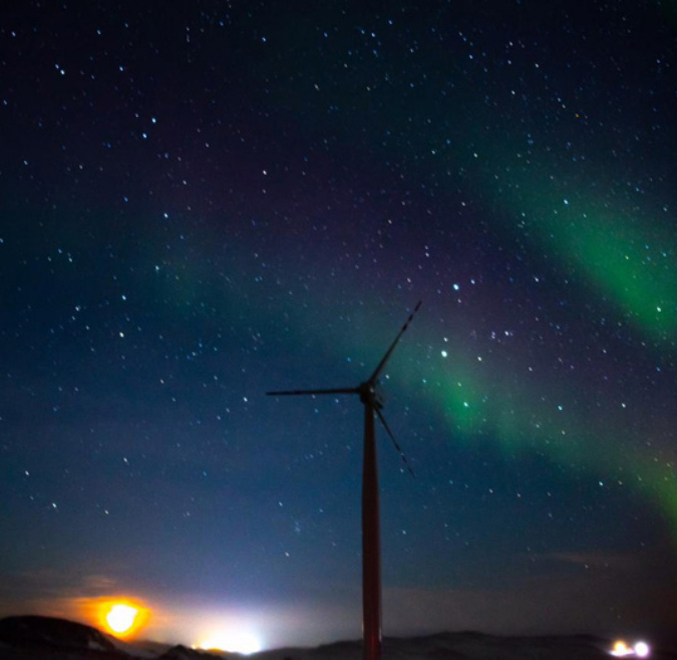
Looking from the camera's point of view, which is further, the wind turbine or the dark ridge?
the dark ridge

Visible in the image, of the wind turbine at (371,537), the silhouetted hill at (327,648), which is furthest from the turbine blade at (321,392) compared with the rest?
the silhouetted hill at (327,648)

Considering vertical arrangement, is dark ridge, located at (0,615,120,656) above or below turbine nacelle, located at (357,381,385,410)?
below

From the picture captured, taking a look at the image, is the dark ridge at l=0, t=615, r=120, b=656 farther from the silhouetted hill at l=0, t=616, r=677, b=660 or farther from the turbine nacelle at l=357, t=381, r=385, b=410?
the turbine nacelle at l=357, t=381, r=385, b=410

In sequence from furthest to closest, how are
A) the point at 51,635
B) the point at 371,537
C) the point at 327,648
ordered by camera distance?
1. the point at 327,648
2. the point at 51,635
3. the point at 371,537

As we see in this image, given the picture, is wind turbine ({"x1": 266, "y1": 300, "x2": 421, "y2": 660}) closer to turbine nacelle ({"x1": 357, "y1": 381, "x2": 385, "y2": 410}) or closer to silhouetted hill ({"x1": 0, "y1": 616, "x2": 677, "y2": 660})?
turbine nacelle ({"x1": 357, "y1": 381, "x2": 385, "y2": 410})

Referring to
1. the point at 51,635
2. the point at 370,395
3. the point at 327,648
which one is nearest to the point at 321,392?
the point at 370,395

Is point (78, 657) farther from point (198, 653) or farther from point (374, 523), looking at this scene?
point (374, 523)

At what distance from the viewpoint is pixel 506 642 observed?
398 feet

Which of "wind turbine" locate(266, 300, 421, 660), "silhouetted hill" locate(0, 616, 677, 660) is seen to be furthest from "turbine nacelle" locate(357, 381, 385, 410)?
"silhouetted hill" locate(0, 616, 677, 660)

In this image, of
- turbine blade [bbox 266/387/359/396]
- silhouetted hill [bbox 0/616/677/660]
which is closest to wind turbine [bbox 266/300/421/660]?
turbine blade [bbox 266/387/359/396]

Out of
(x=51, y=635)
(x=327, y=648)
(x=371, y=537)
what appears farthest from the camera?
(x=327, y=648)

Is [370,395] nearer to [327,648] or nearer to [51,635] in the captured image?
[51,635]

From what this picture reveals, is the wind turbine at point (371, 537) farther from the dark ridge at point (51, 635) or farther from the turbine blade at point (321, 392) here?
the dark ridge at point (51, 635)

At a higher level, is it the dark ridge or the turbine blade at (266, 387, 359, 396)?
the turbine blade at (266, 387, 359, 396)
